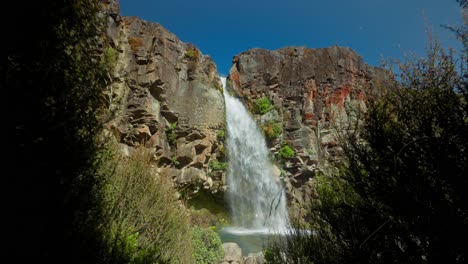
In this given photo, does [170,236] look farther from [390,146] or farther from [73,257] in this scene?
[390,146]

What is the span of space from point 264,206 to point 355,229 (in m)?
16.9

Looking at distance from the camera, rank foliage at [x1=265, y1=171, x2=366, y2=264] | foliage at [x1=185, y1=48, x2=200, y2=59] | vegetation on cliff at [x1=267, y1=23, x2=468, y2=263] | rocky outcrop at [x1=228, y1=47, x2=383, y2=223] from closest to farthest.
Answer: vegetation on cliff at [x1=267, y1=23, x2=468, y2=263]
foliage at [x1=265, y1=171, x2=366, y2=264]
foliage at [x1=185, y1=48, x2=200, y2=59]
rocky outcrop at [x1=228, y1=47, x2=383, y2=223]

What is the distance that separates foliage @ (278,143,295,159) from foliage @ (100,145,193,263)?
16554 millimetres

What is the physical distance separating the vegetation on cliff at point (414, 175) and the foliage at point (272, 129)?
761 inches

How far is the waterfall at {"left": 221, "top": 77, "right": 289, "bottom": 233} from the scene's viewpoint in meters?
20.3

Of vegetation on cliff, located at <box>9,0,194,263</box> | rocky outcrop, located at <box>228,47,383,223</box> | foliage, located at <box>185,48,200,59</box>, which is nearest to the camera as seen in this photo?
vegetation on cliff, located at <box>9,0,194,263</box>

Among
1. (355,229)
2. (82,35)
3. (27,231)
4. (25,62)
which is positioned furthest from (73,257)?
(355,229)

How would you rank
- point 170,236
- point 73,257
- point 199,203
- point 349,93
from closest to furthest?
point 73,257, point 170,236, point 199,203, point 349,93

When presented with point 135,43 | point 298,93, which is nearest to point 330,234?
point 135,43

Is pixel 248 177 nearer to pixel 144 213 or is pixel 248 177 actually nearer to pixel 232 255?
pixel 232 255

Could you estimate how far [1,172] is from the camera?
3.33 metres

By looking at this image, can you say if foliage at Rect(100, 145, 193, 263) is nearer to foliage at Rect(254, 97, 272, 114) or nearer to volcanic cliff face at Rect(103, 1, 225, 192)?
volcanic cliff face at Rect(103, 1, 225, 192)

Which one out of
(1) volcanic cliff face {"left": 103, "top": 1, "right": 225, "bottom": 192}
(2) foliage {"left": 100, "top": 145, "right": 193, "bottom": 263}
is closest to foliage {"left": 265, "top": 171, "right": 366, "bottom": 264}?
(2) foliage {"left": 100, "top": 145, "right": 193, "bottom": 263}

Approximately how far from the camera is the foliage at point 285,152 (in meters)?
24.1
